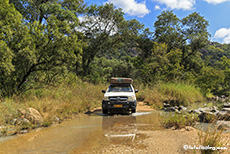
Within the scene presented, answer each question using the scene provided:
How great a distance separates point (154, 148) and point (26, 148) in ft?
11.1

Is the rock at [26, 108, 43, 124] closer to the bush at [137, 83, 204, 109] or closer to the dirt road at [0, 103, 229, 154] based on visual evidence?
the dirt road at [0, 103, 229, 154]

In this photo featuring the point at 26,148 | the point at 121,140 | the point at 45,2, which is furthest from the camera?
the point at 45,2

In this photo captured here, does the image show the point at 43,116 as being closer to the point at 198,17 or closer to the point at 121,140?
the point at 121,140

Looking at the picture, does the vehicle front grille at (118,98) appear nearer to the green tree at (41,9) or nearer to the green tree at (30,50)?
the green tree at (30,50)

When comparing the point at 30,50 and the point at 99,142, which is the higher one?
the point at 30,50

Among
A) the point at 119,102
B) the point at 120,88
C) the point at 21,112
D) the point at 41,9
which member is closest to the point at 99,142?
the point at 21,112

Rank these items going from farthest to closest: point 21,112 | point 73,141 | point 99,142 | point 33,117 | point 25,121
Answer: point 21,112
point 33,117
point 25,121
point 73,141
point 99,142

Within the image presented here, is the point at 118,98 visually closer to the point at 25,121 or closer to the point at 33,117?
the point at 33,117

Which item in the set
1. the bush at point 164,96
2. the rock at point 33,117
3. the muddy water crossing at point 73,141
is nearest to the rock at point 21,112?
the rock at point 33,117

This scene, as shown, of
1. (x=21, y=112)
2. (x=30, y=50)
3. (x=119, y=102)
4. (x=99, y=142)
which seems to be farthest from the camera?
(x=30, y=50)

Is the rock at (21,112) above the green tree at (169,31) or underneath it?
A: underneath

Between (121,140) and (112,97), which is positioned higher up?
(112,97)

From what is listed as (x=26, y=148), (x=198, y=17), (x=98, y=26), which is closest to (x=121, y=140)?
(x=26, y=148)

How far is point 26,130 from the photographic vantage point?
21.7 ft
